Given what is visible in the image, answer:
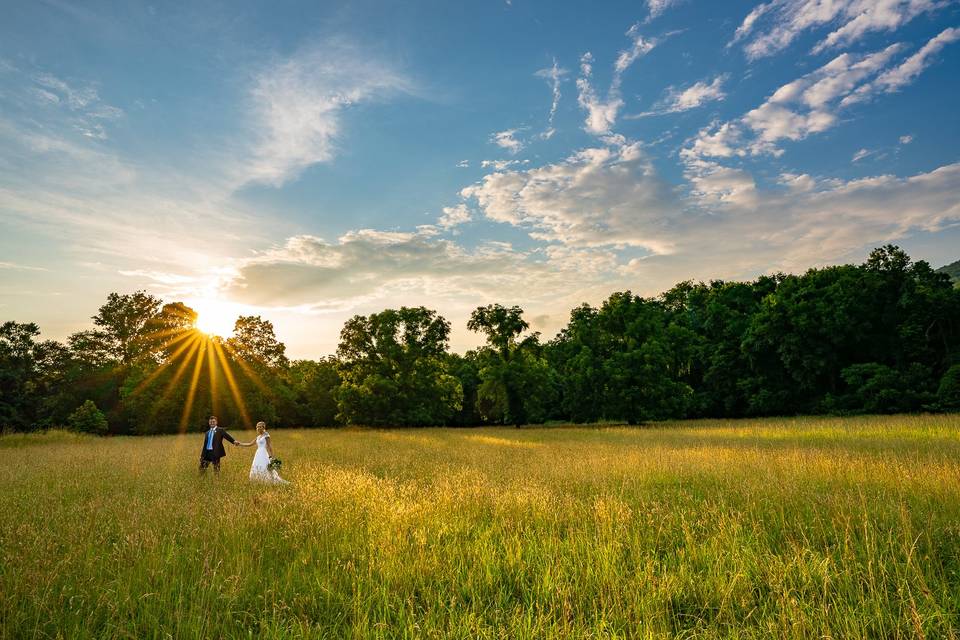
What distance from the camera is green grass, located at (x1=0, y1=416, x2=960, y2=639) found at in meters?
3.94


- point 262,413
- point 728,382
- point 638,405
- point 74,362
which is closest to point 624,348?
point 638,405

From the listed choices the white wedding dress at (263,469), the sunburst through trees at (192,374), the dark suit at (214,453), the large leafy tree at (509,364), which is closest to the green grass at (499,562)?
the white wedding dress at (263,469)

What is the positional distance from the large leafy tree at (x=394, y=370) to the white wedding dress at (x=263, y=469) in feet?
103

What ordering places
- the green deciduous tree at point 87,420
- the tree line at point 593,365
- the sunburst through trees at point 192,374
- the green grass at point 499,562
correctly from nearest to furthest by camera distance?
1. the green grass at point 499,562
2. the green deciduous tree at point 87,420
3. the tree line at point 593,365
4. the sunburst through trees at point 192,374

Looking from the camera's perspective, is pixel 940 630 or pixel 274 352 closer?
pixel 940 630

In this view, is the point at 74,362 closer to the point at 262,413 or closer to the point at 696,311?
the point at 262,413

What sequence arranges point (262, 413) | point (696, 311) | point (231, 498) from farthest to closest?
point (696, 311), point (262, 413), point (231, 498)

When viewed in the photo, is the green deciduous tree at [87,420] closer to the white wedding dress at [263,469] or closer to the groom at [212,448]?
the groom at [212,448]

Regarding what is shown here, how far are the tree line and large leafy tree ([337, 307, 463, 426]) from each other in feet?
0.46

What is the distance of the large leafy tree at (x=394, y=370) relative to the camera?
44.4 meters

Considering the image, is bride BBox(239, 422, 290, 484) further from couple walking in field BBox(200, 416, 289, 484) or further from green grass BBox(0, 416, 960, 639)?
green grass BBox(0, 416, 960, 639)

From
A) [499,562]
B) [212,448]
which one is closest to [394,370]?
[212,448]

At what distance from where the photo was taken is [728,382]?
49812 millimetres

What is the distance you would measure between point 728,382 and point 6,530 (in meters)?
54.7
